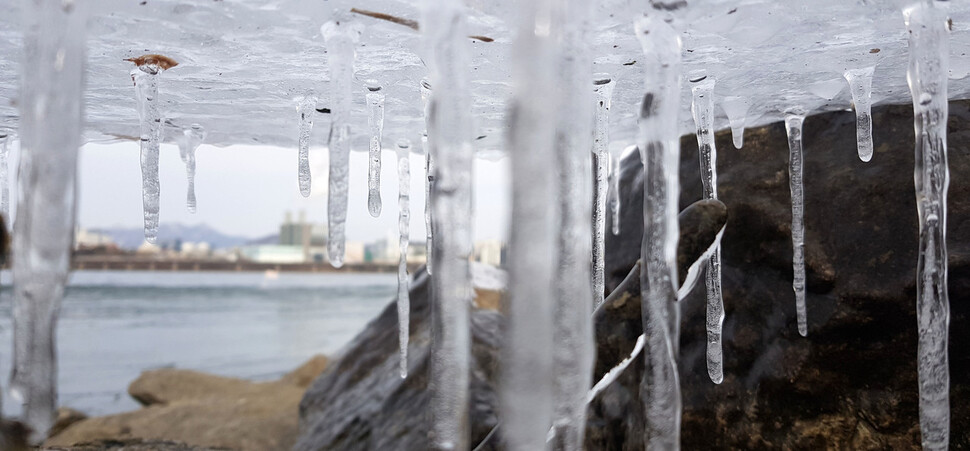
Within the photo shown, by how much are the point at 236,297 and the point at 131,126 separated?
2947 cm

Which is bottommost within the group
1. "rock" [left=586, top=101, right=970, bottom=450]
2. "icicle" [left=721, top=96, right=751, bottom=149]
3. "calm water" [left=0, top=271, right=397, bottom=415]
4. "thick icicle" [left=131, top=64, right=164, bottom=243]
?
"calm water" [left=0, top=271, right=397, bottom=415]

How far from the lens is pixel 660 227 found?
1629 mm

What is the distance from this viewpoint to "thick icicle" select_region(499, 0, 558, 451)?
1019mm

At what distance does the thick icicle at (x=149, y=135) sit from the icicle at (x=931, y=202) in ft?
8.49

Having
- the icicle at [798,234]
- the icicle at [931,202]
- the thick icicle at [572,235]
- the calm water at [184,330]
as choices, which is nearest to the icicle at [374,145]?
the thick icicle at [572,235]

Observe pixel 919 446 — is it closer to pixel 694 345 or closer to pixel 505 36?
pixel 694 345

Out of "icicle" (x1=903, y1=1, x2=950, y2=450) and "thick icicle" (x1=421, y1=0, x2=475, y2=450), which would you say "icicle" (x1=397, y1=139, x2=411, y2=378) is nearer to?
"thick icicle" (x1=421, y1=0, x2=475, y2=450)

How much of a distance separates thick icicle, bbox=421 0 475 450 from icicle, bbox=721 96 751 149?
6.33ft

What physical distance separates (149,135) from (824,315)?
309cm

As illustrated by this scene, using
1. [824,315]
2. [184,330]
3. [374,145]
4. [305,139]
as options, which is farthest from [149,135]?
[184,330]

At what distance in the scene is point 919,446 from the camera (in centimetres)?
234

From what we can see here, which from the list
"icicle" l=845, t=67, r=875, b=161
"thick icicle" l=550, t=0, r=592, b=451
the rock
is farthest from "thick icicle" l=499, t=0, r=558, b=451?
"icicle" l=845, t=67, r=875, b=161

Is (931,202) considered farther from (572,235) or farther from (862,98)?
(572,235)

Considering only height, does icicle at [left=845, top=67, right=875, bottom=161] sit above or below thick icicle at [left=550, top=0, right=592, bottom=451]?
above
